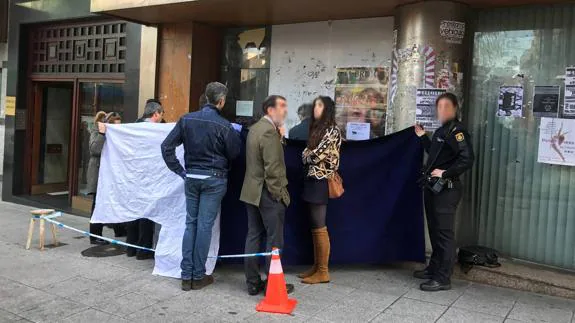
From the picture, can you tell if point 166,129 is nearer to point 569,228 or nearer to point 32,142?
point 569,228

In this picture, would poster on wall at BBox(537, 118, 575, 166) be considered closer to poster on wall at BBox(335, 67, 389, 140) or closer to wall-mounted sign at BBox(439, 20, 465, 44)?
wall-mounted sign at BBox(439, 20, 465, 44)

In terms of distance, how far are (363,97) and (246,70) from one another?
198 cm

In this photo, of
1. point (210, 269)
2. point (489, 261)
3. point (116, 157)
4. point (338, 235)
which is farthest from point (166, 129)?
point (489, 261)

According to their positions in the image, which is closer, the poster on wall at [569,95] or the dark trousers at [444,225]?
the dark trousers at [444,225]

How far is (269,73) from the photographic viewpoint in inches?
311

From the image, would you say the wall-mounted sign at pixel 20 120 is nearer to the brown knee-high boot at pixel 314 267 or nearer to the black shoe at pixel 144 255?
the black shoe at pixel 144 255

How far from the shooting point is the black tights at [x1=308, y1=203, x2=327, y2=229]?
5.33 meters

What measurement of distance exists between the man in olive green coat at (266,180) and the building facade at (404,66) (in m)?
1.72

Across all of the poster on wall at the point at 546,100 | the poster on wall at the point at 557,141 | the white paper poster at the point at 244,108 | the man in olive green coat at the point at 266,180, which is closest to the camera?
the man in olive green coat at the point at 266,180

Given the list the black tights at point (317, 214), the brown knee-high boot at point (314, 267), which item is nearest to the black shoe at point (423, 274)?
the brown knee-high boot at point (314, 267)

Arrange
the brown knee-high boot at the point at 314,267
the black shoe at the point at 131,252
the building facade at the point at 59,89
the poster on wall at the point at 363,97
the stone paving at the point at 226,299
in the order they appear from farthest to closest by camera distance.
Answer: the building facade at the point at 59,89 < the poster on wall at the point at 363,97 < the black shoe at the point at 131,252 < the brown knee-high boot at the point at 314,267 < the stone paving at the point at 226,299

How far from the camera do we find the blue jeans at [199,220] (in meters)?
5.15

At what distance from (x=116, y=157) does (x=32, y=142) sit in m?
5.04

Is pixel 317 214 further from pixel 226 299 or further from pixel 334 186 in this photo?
pixel 226 299
